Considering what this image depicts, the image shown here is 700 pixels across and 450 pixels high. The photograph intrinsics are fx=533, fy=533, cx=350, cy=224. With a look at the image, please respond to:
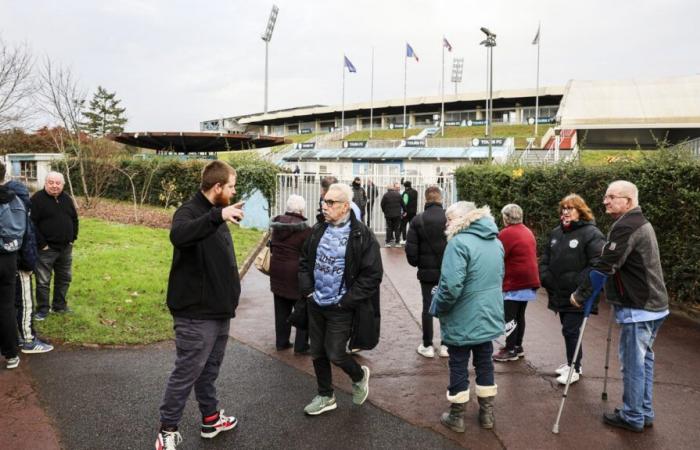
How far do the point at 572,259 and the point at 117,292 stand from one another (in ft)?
19.8

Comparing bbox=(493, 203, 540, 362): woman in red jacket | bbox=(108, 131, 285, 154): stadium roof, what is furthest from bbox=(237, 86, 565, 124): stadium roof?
bbox=(493, 203, 540, 362): woman in red jacket

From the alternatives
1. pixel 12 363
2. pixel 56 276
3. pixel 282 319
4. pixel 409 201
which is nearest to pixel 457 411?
pixel 282 319

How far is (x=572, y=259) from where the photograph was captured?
16.2ft

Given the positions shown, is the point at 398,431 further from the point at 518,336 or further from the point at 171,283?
the point at 518,336

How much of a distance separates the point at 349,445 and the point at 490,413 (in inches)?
44.5

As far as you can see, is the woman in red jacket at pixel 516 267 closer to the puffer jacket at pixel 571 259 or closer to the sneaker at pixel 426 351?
the puffer jacket at pixel 571 259

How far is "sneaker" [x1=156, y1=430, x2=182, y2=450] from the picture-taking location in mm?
3429

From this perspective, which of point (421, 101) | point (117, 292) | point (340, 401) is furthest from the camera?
point (421, 101)

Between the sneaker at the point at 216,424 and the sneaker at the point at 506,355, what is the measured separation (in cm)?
298

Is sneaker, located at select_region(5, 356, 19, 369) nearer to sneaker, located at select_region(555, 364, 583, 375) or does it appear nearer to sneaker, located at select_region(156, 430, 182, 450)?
sneaker, located at select_region(156, 430, 182, 450)

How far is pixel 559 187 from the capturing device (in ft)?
32.8

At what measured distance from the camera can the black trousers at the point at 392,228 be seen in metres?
14.6

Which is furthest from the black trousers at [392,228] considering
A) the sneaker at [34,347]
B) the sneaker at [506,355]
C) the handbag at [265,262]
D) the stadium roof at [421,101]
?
the stadium roof at [421,101]

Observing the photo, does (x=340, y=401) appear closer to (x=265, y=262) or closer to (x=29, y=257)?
(x=265, y=262)
